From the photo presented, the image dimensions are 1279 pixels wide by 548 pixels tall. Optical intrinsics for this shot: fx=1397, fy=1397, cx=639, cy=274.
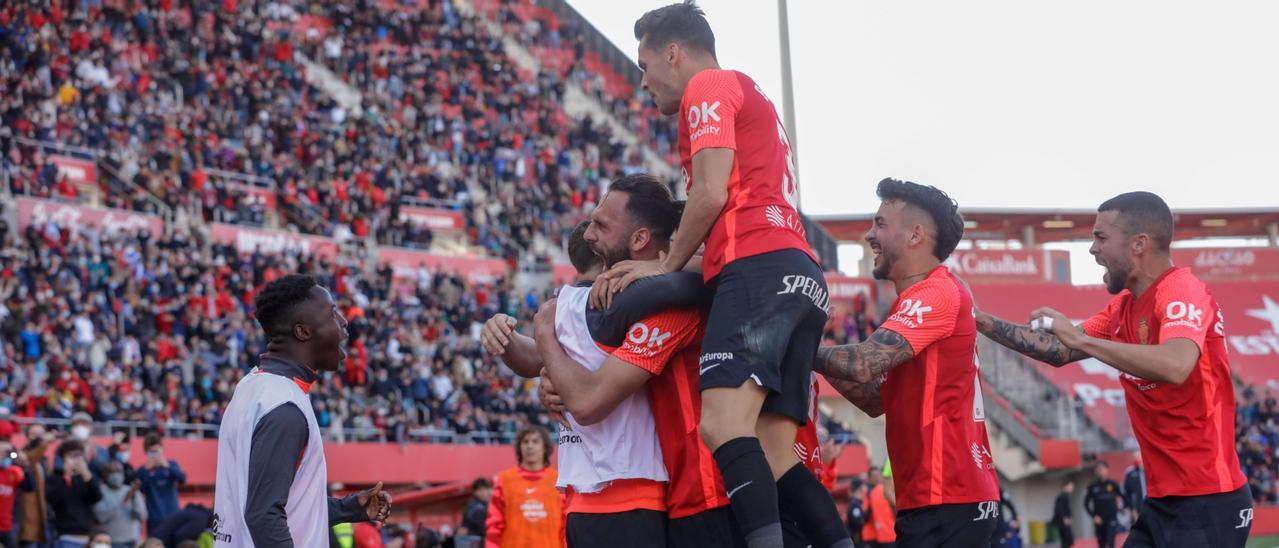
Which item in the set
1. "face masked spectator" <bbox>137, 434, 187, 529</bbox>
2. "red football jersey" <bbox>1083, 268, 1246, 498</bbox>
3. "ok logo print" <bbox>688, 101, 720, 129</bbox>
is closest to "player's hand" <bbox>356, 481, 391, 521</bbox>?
"ok logo print" <bbox>688, 101, 720, 129</bbox>

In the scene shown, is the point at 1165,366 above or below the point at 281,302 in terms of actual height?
below

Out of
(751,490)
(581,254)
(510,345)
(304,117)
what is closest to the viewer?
(751,490)

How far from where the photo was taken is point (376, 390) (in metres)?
23.4

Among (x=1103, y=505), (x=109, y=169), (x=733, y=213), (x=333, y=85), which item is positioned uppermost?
(x=333, y=85)

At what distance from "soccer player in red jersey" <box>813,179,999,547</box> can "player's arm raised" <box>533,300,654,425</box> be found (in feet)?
2.86

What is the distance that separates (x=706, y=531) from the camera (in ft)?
15.8

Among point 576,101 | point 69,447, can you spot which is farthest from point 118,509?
point 576,101

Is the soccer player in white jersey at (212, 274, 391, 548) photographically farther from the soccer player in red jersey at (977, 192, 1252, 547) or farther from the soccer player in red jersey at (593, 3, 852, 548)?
the soccer player in red jersey at (977, 192, 1252, 547)

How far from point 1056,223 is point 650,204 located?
43.0 metres

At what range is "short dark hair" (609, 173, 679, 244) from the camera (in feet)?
17.3

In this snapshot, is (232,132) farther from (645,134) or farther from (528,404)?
(645,134)

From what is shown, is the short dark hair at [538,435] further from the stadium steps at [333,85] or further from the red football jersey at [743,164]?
the stadium steps at [333,85]

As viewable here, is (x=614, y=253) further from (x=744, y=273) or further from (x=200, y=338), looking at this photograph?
(x=200, y=338)

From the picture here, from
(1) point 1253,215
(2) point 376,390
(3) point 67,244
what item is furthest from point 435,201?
(1) point 1253,215
